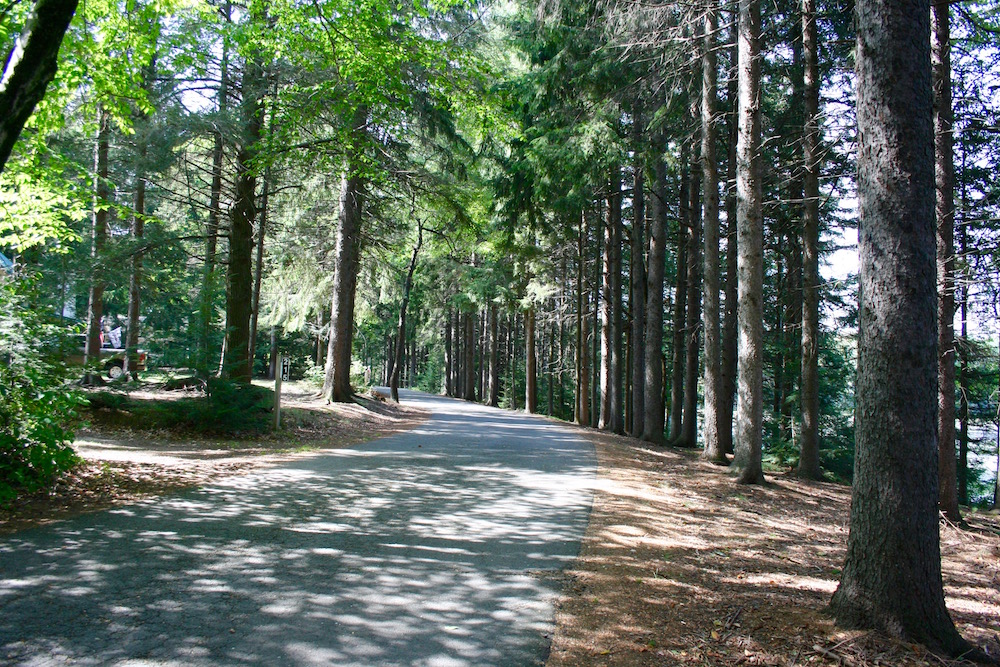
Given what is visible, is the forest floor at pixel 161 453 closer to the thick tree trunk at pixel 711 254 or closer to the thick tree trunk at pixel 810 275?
the thick tree trunk at pixel 711 254

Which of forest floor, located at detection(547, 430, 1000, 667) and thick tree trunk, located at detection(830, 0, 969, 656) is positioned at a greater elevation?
thick tree trunk, located at detection(830, 0, 969, 656)

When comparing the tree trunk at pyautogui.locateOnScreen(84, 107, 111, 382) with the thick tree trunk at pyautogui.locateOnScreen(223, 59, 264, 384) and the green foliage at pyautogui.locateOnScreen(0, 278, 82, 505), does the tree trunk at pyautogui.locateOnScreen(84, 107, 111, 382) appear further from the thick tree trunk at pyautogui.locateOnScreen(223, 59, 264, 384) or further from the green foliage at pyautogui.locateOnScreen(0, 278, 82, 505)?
the green foliage at pyautogui.locateOnScreen(0, 278, 82, 505)

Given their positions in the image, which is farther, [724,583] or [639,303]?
[639,303]

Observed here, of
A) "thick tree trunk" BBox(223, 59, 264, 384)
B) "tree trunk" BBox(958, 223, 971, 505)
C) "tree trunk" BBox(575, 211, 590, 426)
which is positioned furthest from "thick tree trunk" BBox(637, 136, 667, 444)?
"thick tree trunk" BBox(223, 59, 264, 384)

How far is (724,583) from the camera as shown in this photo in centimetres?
505

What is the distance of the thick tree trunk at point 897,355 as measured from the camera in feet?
12.7

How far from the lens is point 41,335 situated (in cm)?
656

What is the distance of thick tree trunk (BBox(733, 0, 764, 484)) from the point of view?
32.8 feet

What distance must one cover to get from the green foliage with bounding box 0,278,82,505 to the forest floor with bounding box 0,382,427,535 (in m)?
0.33

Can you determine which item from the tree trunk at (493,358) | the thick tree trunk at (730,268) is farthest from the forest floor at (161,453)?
the tree trunk at (493,358)

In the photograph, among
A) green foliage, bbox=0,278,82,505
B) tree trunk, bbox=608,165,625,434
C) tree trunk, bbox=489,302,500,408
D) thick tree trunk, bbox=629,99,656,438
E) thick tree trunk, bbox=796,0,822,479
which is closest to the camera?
green foliage, bbox=0,278,82,505

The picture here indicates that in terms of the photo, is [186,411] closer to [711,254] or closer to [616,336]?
[711,254]

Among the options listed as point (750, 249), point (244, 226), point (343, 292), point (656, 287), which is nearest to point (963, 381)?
point (656, 287)

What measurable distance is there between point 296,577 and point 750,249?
8484 millimetres
